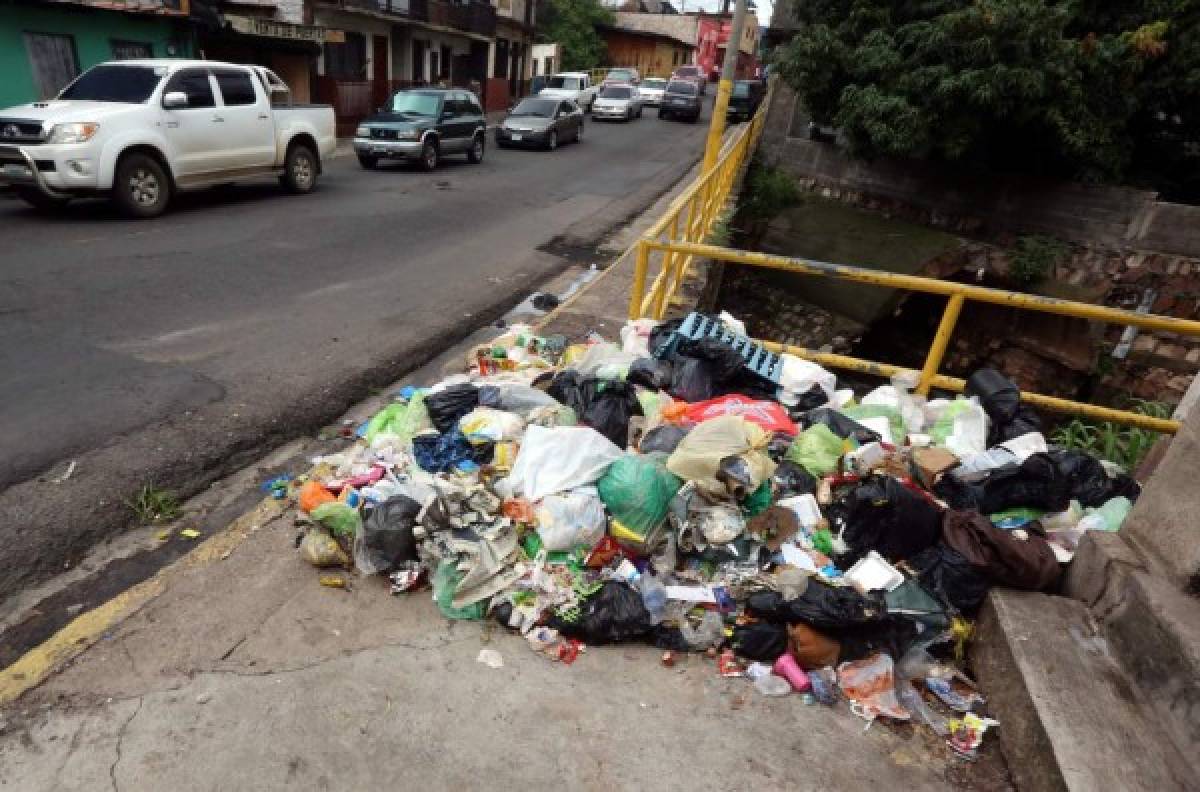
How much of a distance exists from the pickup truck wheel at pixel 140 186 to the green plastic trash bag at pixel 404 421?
7.46 m

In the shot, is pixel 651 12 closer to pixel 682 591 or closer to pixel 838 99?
pixel 838 99

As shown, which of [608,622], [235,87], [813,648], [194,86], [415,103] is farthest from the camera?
[415,103]

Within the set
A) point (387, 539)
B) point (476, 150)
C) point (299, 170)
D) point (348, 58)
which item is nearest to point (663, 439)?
point (387, 539)

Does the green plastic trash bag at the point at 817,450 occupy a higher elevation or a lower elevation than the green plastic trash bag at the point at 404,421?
higher

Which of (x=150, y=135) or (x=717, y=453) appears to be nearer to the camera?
(x=717, y=453)

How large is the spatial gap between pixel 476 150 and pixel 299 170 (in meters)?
6.32

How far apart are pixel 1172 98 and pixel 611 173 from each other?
38.3ft

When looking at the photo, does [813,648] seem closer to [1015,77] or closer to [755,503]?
[755,503]

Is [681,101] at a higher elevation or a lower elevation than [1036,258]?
higher

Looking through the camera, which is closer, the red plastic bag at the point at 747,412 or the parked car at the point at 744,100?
the red plastic bag at the point at 747,412

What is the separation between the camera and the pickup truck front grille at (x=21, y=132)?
8680 millimetres

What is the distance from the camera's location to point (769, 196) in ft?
39.3

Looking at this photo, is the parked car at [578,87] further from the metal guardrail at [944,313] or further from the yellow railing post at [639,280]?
the yellow railing post at [639,280]

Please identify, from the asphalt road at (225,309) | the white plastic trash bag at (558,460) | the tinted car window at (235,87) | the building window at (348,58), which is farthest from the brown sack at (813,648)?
the building window at (348,58)
